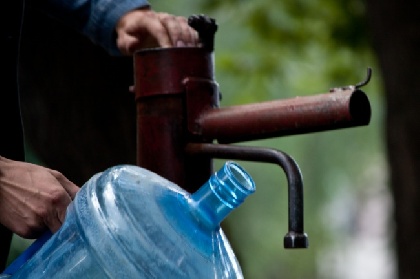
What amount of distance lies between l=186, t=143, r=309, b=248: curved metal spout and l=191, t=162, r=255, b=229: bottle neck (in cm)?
10

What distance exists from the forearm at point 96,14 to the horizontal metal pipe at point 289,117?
1.09 ft

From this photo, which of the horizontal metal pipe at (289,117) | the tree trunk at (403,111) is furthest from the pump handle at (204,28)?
the tree trunk at (403,111)

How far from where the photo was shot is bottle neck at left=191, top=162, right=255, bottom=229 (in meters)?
1.21

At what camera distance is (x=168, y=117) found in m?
1.54

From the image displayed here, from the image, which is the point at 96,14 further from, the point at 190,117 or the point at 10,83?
the point at 190,117

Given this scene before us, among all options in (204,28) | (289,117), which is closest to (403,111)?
(204,28)

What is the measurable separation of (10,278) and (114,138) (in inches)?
77.3

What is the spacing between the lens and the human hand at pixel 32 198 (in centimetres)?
130

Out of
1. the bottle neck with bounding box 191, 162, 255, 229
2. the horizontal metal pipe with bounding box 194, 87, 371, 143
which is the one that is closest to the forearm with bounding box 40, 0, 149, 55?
the horizontal metal pipe with bounding box 194, 87, 371, 143

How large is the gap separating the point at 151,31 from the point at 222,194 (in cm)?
55

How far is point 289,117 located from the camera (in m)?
1.39

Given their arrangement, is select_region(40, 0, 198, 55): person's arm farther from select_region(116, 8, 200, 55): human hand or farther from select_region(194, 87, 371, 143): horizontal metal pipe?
select_region(194, 87, 371, 143): horizontal metal pipe

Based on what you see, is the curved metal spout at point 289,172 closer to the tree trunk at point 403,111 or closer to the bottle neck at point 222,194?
the bottle neck at point 222,194

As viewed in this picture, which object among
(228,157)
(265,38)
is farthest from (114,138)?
(265,38)
